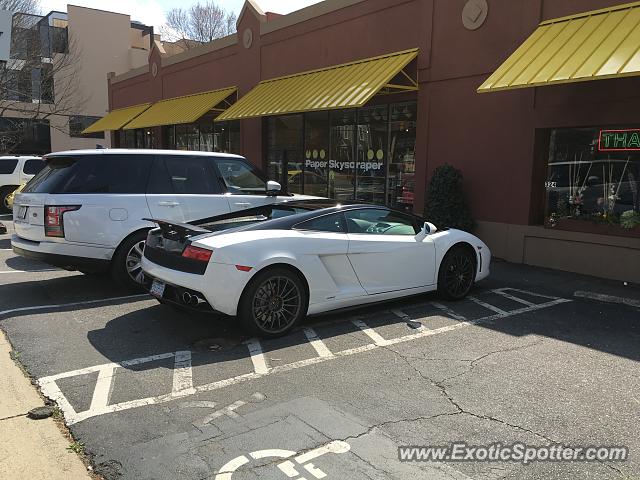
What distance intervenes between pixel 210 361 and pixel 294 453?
5.67ft

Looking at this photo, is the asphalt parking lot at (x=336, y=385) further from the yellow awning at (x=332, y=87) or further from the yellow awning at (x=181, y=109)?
the yellow awning at (x=181, y=109)

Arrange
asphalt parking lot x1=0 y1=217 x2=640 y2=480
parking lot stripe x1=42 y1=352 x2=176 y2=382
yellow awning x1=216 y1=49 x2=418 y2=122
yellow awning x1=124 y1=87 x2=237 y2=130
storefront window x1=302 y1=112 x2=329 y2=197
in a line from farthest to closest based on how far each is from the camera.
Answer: yellow awning x1=124 y1=87 x2=237 y2=130, storefront window x1=302 y1=112 x2=329 y2=197, yellow awning x1=216 y1=49 x2=418 y2=122, parking lot stripe x1=42 y1=352 x2=176 y2=382, asphalt parking lot x1=0 y1=217 x2=640 y2=480

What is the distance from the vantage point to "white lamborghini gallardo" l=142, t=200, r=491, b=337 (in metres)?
5.00

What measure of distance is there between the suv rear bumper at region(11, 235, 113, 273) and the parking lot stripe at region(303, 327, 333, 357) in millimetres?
2861

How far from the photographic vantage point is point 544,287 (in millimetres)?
7918

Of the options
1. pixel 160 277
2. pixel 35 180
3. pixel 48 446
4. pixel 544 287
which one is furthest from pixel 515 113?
pixel 48 446

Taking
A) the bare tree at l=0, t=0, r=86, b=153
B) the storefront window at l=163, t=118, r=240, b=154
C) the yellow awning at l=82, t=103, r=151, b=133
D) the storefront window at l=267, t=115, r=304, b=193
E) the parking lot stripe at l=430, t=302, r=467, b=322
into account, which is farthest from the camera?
the bare tree at l=0, t=0, r=86, b=153

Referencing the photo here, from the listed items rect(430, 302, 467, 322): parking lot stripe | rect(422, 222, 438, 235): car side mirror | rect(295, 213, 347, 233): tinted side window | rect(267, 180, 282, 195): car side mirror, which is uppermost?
rect(267, 180, 282, 195): car side mirror

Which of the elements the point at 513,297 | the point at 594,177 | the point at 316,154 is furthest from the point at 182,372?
the point at 316,154

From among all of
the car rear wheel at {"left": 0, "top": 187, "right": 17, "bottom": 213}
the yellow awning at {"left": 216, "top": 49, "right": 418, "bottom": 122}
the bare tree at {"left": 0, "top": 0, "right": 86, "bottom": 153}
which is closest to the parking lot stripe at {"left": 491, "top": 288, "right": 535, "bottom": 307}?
the yellow awning at {"left": 216, "top": 49, "right": 418, "bottom": 122}

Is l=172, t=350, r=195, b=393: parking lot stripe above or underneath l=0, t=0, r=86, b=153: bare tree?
underneath

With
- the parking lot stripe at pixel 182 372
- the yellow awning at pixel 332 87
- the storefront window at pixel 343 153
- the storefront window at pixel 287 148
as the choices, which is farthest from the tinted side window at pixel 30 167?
the parking lot stripe at pixel 182 372

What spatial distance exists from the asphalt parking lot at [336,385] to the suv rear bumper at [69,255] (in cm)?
46

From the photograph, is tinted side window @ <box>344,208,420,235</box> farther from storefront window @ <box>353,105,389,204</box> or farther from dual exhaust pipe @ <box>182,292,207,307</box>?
storefront window @ <box>353,105,389,204</box>
